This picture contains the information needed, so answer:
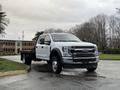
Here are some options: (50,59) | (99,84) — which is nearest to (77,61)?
(50,59)

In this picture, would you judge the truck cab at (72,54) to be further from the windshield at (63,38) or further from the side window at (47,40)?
the side window at (47,40)

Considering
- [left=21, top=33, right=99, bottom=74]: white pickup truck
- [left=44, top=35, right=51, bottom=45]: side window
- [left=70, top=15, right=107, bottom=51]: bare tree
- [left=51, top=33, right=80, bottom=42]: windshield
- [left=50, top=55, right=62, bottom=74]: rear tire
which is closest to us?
[left=21, top=33, right=99, bottom=74]: white pickup truck

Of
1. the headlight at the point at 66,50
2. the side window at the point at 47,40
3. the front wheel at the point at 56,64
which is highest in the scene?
the side window at the point at 47,40

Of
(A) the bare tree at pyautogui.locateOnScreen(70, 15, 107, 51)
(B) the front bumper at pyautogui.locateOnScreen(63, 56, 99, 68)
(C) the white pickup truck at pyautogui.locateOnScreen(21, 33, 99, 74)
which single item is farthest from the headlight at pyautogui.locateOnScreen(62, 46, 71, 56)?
(A) the bare tree at pyautogui.locateOnScreen(70, 15, 107, 51)

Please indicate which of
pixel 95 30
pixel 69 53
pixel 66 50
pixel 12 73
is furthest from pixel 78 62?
pixel 95 30

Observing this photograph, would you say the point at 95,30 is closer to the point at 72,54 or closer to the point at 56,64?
the point at 56,64

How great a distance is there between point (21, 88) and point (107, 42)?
88.9 m

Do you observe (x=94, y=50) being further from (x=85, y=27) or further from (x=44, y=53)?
(x=85, y=27)

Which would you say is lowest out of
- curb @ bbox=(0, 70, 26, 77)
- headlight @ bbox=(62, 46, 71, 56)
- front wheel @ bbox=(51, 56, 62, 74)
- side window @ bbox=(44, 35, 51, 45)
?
curb @ bbox=(0, 70, 26, 77)

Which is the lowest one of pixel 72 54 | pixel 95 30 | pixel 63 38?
pixel 72 54

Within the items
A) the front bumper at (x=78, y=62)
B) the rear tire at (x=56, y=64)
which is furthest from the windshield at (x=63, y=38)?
the front bumper at (x=78, y=62)

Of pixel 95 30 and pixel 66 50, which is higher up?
pixel 95 30

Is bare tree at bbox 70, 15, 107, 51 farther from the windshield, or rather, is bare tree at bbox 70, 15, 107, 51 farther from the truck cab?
the truck cab

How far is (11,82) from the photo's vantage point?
11.7 metres
